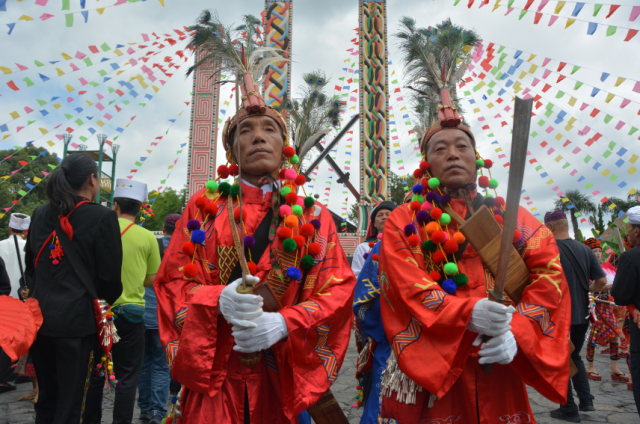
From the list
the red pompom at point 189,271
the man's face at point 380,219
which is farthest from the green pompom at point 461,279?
the man's face at point 380,219

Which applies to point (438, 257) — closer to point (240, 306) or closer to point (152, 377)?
point (240, 306)

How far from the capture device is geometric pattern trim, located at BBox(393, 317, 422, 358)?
73.4 inches

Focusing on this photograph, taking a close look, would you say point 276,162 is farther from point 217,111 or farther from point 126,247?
point 217,111

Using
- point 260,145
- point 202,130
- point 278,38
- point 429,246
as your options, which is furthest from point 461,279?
point 278,38

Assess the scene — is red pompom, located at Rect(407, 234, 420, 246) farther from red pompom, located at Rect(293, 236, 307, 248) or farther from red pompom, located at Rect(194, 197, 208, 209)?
red pompom, located at Rect(194, 197, 208, 209)

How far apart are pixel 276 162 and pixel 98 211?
50.7 inches

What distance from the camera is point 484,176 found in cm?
237

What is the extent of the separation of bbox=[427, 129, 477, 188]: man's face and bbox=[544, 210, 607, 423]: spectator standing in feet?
8.81

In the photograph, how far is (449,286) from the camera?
1.98 meters

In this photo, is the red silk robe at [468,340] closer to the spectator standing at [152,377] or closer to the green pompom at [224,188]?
the green pompom at [224,188]

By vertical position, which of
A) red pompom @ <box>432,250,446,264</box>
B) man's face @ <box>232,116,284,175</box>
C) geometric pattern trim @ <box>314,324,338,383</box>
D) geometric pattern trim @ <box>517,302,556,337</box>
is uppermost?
man's face @ <box>232,116,284,175</box>

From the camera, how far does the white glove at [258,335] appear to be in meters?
1.70

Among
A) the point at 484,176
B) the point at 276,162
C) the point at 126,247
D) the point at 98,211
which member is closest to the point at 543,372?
the point at 484,176

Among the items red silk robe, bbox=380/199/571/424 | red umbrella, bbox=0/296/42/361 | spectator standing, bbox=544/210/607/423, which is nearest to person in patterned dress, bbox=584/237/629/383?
spectator standing, bbox=544/210/607/423
